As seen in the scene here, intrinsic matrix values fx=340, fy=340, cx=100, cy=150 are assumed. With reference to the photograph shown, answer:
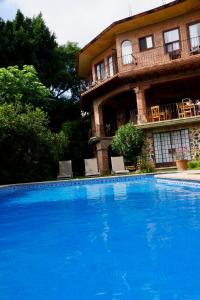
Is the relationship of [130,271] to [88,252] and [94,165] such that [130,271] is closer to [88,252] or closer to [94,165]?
[88,252]

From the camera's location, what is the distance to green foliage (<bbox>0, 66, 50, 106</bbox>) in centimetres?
2298

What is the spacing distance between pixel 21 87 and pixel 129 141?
32.5ft

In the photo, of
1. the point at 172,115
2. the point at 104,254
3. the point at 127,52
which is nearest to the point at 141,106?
the point at 172,115

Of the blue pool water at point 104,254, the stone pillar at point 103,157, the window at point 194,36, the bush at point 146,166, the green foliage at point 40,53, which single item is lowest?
the blue pool water at point 104,254

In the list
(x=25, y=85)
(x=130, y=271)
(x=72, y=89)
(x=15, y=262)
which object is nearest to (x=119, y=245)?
(x=130, y=271)

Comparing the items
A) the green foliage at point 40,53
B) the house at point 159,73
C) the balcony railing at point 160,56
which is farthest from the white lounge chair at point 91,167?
the green foliage at point 40,53

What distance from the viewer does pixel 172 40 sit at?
20.6 meters

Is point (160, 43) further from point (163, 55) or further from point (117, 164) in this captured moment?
point (117, 164)

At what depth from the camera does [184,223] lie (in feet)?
19.3

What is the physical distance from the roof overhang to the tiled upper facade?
30 centimetres

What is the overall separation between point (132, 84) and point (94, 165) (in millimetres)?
5475

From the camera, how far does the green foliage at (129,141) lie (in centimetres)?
1848

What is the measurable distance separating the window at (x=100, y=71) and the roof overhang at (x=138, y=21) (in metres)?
0.98

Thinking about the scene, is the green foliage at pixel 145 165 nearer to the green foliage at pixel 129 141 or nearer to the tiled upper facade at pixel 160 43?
the green foliage at pixel 129 141
